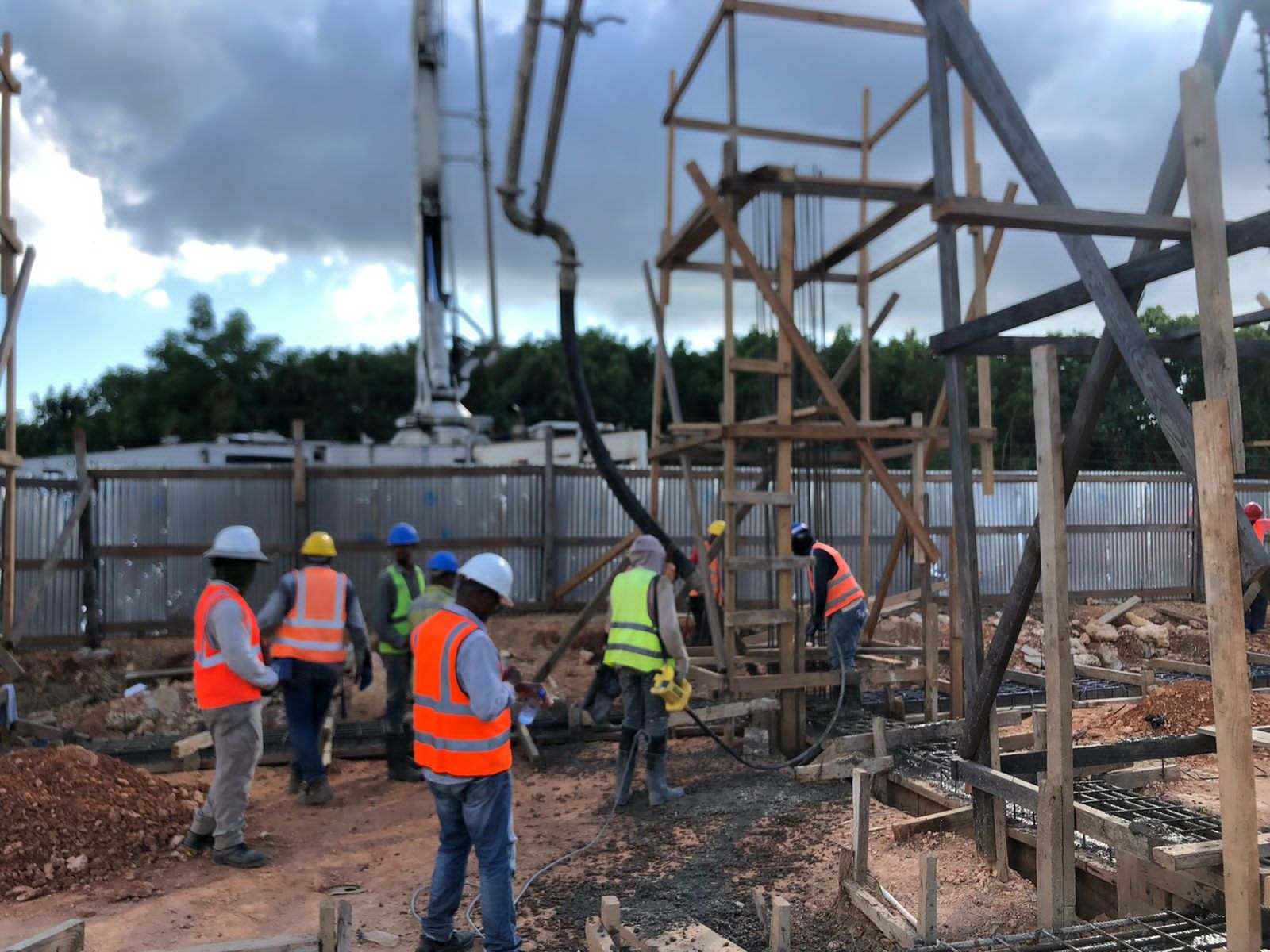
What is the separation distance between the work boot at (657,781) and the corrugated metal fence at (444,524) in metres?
3.60

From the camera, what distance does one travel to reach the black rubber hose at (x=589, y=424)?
9.32 m

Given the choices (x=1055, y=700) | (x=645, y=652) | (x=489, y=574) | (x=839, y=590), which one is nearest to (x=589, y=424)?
(x=839, y=590)

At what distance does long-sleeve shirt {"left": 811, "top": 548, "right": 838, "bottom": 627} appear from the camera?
880 cm

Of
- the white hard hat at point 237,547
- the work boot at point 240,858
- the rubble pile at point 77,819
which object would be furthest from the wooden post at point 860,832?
the rubble pile at point 77,819

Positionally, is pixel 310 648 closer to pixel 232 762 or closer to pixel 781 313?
pixel 232 762

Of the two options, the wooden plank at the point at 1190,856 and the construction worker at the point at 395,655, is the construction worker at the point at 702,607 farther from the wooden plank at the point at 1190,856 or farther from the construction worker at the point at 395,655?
the wooden plank at the point at 1190,856

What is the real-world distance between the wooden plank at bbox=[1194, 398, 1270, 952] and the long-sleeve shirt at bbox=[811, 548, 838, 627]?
222 inches

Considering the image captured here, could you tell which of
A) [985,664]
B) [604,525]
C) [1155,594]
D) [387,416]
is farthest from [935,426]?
[387,416]

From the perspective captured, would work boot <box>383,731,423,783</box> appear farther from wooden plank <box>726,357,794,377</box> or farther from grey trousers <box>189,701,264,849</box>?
wooden plank <box>726,357,794,377</box>

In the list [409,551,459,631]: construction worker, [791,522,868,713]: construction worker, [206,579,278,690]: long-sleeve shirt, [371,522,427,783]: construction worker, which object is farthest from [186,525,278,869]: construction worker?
[791,522,868,713]: construction worker

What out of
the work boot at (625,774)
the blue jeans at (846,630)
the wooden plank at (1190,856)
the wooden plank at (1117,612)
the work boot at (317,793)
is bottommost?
the work boot at (317,793)

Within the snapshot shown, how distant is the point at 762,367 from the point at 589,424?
7.18 ft

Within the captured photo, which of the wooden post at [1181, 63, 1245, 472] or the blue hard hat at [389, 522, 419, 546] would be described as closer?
the wooden post at [1181, 63, 1245, 472]

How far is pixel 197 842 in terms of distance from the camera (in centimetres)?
618
